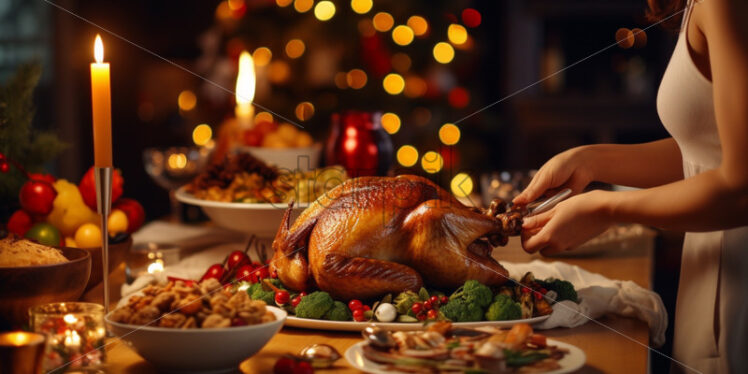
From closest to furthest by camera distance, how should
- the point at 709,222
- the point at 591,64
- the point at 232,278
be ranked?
the point at 709,222 < the point at 232,278 < the point at 591,64

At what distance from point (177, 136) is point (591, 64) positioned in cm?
260

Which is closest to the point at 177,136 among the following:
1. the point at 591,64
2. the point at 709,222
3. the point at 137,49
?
the point at 137,49

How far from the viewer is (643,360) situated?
3.06 feet

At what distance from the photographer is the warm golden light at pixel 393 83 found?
12.4 ft

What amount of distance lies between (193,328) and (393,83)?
121 inches

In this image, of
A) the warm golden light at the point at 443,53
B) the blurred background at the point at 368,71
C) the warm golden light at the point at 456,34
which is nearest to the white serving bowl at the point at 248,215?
the blurred background at the point at 368,71

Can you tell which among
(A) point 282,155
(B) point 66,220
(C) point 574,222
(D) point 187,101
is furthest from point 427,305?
(D) point 187,101

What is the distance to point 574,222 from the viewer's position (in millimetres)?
1018

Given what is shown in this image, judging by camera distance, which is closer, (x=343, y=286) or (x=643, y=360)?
(x=643, y=360)

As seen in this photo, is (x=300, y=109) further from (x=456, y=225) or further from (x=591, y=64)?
(x=456, y=225)

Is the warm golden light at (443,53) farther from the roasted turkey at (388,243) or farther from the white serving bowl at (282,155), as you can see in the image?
the roasted turkey at (388,243)

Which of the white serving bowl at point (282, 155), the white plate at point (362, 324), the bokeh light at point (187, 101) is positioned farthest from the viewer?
the bokeh light at point (187, 101)

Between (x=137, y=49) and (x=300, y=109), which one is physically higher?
(x=137, y=49)

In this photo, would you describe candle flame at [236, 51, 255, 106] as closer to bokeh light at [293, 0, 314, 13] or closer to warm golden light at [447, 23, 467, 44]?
bokeh light at [293, 0, 314, 13]
